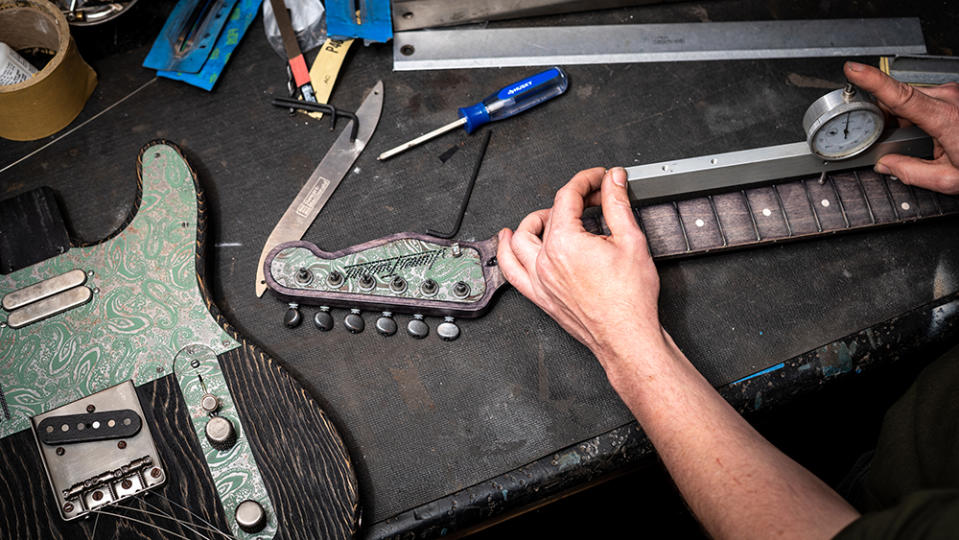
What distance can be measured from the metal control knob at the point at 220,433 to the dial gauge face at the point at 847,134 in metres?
1.17

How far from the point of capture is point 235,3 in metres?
1.50

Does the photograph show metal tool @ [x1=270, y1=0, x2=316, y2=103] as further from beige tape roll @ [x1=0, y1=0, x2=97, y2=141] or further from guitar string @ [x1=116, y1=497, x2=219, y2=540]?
guitar string @ [x1=116, y1=497, x2=219, y2=540]

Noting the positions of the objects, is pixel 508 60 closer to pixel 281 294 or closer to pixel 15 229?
pixel 281 294

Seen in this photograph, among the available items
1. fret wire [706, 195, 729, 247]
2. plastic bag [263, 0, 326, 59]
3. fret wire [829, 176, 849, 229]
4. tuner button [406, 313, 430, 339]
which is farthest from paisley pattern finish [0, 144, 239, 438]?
fret wire [829, 176, 849, 229]

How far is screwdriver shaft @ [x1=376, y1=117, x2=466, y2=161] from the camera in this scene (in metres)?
1.39

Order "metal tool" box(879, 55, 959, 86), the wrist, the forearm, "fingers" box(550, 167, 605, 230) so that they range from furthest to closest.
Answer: "metal tool" box(879, 55, 959, 86) → "fingers" box(550, 167, 605, 230) → the wrist → the forearm

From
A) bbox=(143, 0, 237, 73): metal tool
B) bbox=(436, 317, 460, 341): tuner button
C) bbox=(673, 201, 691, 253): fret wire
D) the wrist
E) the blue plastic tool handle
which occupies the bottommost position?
bbox=(436, 317, 460, 341): tuner button

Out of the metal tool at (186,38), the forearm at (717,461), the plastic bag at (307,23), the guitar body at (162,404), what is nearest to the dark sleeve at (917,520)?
the forearm at (717,461)

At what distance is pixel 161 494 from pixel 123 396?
188mm

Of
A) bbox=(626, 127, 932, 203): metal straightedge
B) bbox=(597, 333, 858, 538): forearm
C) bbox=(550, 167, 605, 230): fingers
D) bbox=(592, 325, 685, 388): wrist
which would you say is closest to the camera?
bbox=(597, 333, 858, 538): forearm

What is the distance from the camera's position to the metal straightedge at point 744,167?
4.06 feet

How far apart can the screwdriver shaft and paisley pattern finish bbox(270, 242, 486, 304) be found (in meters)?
0.22

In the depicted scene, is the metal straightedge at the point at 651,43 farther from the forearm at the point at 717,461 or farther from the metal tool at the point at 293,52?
the forearm at the point at 717,461

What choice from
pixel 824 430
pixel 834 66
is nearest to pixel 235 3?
pixel 834 66
